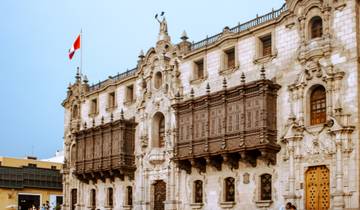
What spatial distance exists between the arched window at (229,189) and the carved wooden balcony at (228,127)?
979 millimetres

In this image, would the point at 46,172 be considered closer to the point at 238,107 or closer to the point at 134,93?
the point at 134,93

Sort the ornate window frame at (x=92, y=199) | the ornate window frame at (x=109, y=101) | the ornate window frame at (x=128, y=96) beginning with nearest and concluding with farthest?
the ornate window frame at (x=128, y=96), the ornate window frame at (x=109, y=101), the ornate window frame at (x=92, y=199)

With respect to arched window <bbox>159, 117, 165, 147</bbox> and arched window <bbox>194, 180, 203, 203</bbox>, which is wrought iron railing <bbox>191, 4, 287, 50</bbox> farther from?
arched window <bbox>194, 180, 203, 203</bbox>

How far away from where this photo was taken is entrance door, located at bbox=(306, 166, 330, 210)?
96.7 ft

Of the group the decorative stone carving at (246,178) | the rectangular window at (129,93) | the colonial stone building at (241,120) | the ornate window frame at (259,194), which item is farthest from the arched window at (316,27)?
the rectangular window at (129,93)

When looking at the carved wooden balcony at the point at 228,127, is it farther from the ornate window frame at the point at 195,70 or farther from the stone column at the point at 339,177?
the stone column at the point at 339,177

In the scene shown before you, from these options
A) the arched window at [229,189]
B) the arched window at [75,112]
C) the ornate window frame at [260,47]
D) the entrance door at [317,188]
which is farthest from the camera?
the arched window at [75,112]

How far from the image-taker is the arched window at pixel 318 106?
30281mm

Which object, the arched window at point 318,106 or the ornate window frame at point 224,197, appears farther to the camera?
the ornate window frame at point 224,197

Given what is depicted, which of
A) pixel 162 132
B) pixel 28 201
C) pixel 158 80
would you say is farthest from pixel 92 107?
pixel 28 201

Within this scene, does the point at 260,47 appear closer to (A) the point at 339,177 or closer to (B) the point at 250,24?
(B) the point at 250,24

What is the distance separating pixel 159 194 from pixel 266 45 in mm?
13212

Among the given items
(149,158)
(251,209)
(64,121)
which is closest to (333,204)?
(251,209)

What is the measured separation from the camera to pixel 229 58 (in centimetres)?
3653
